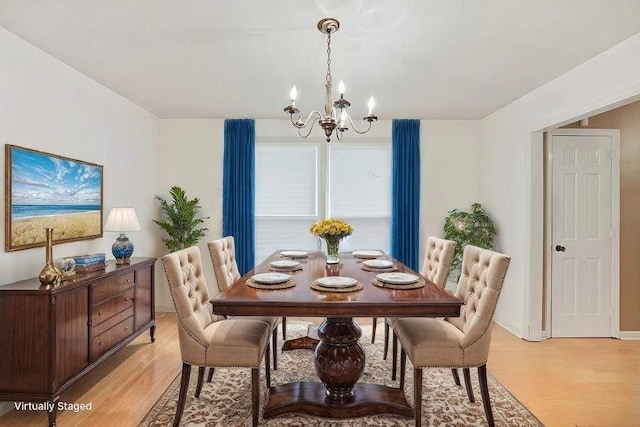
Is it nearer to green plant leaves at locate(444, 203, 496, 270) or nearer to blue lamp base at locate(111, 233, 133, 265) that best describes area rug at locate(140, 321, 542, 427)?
blue lamp base at locate(111, 233, 133, 265)

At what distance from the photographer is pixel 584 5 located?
7.02ft

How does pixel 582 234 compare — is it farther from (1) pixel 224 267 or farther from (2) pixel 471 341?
(1) pixel 224 267

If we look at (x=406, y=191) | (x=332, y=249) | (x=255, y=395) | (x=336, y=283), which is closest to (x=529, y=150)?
(x=406, y=191)

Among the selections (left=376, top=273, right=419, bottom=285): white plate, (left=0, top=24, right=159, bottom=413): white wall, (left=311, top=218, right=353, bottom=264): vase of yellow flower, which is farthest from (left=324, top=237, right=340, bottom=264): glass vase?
(left=0, top=24, right=159, bottom=413): white wall

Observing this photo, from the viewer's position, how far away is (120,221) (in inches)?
134

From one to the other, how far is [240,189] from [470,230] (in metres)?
3.01

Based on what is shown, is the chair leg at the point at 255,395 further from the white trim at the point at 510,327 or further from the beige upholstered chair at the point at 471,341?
the white trim at the point at 510,327

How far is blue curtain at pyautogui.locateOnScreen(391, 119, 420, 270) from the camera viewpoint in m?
4.82

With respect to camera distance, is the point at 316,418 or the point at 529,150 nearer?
the point at 316,418

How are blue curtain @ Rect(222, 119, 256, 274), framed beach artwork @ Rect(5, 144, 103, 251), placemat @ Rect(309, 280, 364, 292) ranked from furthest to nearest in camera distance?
blue curtain @ Rect(222, 119, 256, 274)
framed beach artwork @ Rect(5, 144, 103, 251)
placemat @ Rect(309, 280, 364, 292)

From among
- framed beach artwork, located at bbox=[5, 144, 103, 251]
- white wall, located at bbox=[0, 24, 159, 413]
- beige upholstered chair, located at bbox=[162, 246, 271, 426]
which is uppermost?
white wall, located at bbox=[0, 24, 159, 413]

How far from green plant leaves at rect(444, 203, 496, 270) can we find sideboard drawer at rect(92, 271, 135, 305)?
142 inches

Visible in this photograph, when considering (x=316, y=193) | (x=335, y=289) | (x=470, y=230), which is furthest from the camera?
(x=316, y=193)

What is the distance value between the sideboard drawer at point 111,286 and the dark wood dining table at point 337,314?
1.27 metres
